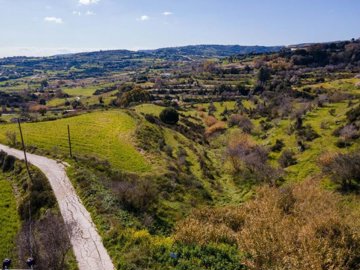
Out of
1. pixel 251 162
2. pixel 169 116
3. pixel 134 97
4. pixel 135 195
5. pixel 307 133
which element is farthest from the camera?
pixel 134 97

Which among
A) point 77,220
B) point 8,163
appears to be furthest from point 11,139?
point 77,220

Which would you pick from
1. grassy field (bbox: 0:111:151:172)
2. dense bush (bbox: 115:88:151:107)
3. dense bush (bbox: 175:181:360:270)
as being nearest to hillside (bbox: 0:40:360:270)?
dense bush (bbox: 175:181:360:270)

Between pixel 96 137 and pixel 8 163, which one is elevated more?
pixel 8 163

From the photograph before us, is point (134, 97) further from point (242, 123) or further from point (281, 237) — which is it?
point (281, 237)

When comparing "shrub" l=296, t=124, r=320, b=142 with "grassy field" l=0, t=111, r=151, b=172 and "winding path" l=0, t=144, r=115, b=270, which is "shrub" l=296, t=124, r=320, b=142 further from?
"winding path" l=0, t=144, r=115, b=270

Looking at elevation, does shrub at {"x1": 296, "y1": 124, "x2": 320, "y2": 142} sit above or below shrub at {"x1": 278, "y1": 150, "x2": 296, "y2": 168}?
above

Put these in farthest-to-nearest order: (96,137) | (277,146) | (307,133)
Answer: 1. (96,137)
2. (277,146)
3. (307,133)

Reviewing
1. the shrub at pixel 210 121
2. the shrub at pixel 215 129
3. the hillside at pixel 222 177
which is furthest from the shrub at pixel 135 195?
the shrub at pixel 210 121
